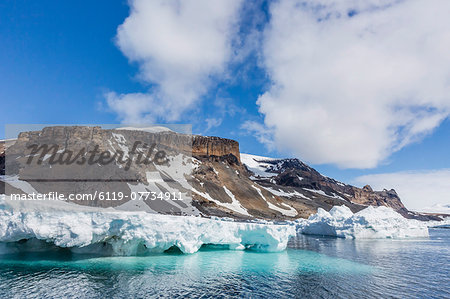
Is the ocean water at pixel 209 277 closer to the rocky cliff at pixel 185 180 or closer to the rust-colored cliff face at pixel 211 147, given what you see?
the rocky cliff at pixel 185 180

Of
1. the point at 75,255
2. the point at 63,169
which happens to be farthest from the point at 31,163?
the point at 75,255

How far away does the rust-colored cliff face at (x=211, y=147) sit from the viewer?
436ft

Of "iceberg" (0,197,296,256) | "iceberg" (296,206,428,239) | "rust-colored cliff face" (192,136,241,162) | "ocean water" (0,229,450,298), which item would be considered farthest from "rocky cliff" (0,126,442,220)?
"ocean water" (0,229,450,298)

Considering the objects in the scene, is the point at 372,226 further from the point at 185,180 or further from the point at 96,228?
the point at 185,180

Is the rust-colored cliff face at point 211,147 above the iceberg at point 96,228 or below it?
above

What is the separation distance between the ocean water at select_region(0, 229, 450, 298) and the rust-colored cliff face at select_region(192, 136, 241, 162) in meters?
114

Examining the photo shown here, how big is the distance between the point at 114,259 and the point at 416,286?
16.1m

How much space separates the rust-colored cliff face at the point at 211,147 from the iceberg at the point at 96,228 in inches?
4419

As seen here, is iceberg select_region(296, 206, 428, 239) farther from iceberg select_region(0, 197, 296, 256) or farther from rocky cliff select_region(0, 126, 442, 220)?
rocky cliff select_region(0, 126, 442, 220)

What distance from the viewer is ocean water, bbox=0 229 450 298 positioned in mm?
11125

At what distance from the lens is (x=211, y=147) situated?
134 meters

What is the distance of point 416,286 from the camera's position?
13.1m

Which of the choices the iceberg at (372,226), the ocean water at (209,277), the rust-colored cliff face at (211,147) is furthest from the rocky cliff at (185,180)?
the ocean water at (209,277)

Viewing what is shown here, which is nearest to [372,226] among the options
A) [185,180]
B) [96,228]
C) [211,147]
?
[96,228]
